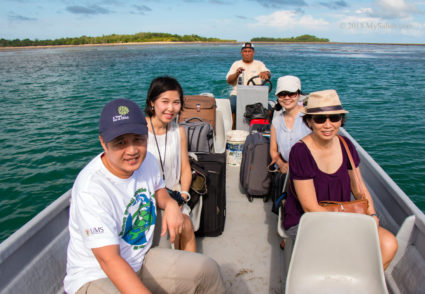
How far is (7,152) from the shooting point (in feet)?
24.9

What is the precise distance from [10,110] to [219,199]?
1215 centimetres

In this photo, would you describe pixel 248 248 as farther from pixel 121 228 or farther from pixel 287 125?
pixel 121 228

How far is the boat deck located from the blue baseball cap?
5.15 ft

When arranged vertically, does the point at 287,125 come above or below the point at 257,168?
above

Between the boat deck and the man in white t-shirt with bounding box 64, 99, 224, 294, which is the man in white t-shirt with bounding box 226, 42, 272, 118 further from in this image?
the man in white t-shirt with bounding box 64, 99, 224, 294

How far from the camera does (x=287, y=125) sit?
2.91 meters

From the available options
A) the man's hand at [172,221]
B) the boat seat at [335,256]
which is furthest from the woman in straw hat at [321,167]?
the man's hand at [172,221]

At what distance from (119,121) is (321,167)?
4.52ft

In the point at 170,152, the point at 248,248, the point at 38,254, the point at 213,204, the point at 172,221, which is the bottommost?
the point at 248,248

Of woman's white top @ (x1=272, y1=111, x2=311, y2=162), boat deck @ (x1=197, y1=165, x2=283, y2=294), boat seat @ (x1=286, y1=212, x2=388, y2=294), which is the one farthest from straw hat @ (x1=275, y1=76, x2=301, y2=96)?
boat seat @ (x1=286, y1=212, x2=388, y2=294)

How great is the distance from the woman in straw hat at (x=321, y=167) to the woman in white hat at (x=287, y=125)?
0.69 metres

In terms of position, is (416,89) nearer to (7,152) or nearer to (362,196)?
(362,196)

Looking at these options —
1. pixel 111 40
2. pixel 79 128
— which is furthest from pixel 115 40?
pixel 79 128

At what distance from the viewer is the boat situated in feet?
5.79
